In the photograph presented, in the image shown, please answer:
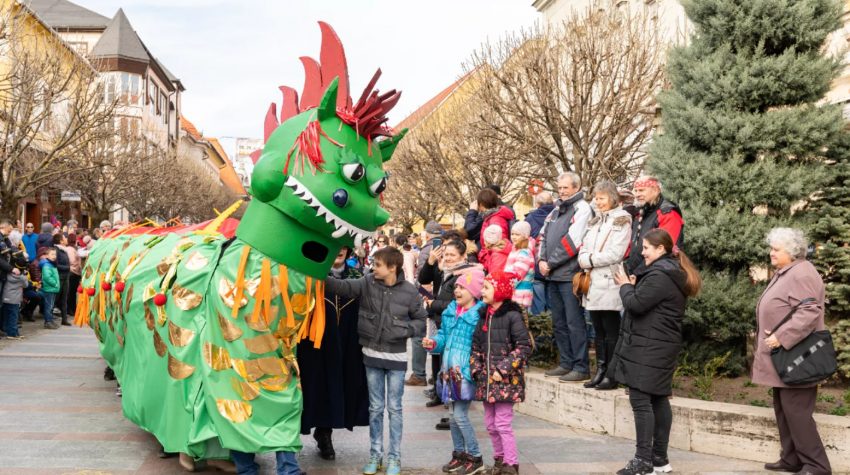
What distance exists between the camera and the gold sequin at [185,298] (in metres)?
5.50

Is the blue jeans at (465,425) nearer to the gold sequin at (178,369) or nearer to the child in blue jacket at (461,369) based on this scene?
the child in blue jacket at (461,369)

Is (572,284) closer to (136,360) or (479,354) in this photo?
(479,354)

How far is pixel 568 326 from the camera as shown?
25.5 feet

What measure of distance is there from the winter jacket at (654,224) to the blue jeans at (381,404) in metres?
2.44

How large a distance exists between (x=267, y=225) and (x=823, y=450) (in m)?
4.30

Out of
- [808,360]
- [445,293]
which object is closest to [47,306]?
[445,293]

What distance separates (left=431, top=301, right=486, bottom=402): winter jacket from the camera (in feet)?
19.5

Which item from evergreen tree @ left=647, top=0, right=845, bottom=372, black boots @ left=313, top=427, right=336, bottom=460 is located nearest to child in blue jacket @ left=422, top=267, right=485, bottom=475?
black boots @ left=313, top=427, right=336, bottom=460

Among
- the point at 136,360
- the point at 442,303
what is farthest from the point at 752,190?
the point at 136,360

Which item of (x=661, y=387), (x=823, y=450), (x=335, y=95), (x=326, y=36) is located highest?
(x=326, y=36)

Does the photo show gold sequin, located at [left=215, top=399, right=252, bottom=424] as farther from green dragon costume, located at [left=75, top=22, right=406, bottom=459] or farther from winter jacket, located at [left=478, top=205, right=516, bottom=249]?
winter jacket, located at [left=478, top=205, right=516, bottom=249]

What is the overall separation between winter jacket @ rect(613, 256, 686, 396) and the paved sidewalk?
0.85 meters

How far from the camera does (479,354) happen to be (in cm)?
596

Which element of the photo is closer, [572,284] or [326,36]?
[326,36]
